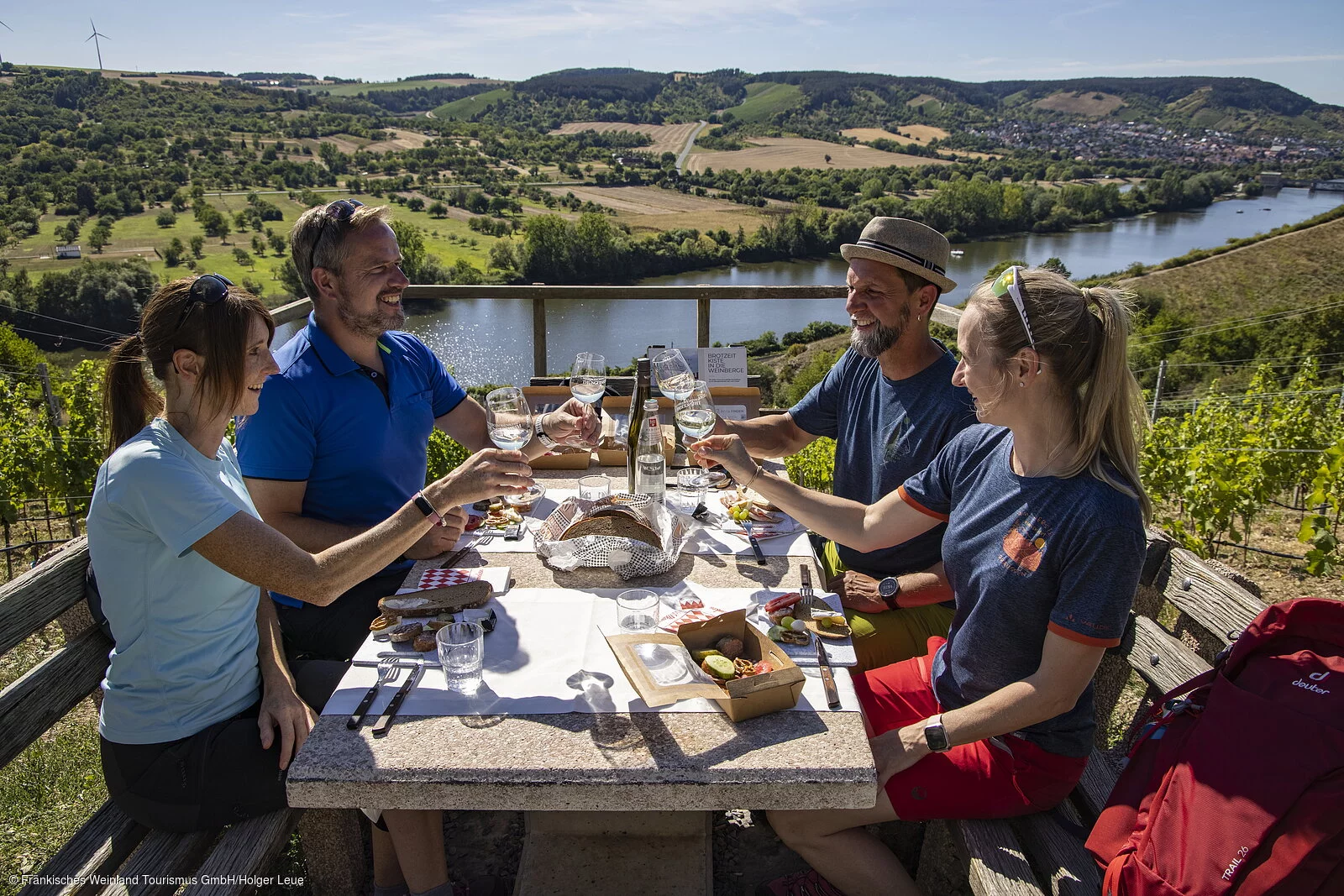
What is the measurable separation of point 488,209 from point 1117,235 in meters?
56.2

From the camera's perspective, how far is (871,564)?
253cm

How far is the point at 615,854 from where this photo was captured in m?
2.06

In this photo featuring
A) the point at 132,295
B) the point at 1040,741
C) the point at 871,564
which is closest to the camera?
the point at 1040,741

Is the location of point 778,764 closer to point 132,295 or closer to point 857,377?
point 857,377

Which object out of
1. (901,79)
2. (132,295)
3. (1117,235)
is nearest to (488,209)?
(132,295)

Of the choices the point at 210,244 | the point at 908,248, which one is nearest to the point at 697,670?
the point at 908,248

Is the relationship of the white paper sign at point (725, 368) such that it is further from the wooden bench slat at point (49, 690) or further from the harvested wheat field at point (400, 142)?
the harvested wheat field at point (400, 142)

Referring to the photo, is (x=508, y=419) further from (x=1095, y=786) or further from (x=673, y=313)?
(x=673, y=313)

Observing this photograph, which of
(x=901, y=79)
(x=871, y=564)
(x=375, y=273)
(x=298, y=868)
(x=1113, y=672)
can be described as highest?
(x=901, y=79)

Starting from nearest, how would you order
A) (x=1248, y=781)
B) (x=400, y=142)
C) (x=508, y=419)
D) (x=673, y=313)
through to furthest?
1. (x=1248, y=781)
2. (x=508, y=419)
3. (x=673, y=313)
4. (x=400, y=142)

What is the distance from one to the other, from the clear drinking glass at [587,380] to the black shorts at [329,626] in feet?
2.42

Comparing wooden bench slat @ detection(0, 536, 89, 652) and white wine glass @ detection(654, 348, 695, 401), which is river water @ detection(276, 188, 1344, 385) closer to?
wooden bench slat @ detection(0, 536, 89, 652)

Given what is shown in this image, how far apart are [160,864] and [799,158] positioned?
96406 mm

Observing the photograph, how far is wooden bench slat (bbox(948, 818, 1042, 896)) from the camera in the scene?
1.53 meters
